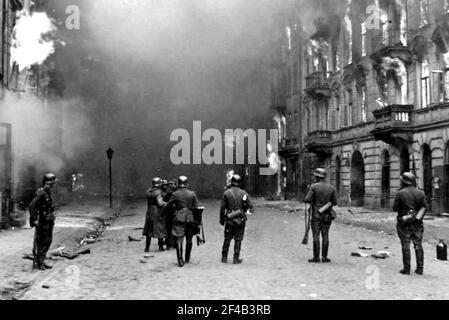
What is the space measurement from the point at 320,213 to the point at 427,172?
13.8m

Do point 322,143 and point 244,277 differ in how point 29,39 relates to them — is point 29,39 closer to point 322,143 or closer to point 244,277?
point 322,143

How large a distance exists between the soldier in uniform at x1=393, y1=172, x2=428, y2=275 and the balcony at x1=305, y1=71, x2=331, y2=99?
23530 millimetres

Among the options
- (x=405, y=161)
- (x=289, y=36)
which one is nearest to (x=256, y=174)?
(x=289, y=36)

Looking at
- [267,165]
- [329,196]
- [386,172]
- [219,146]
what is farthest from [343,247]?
[219,146]

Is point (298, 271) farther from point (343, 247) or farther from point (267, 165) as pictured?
point (267, 165)

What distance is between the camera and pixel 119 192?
2147 inches

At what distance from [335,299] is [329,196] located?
345 centimetres

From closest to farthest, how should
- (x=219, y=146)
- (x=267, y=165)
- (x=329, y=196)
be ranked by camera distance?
1. (x=329, y=196)
2. (x=267, y=165)
3. (x=219, y=146)

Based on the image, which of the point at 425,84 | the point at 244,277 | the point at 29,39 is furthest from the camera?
the point at 29,39

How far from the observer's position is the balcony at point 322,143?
3055 centimetres

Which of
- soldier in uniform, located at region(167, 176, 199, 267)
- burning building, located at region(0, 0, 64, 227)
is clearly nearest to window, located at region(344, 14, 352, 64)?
burning building, located at region(0, 0, 64, 227)

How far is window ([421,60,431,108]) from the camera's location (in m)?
21.5

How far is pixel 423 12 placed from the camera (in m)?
21.5
